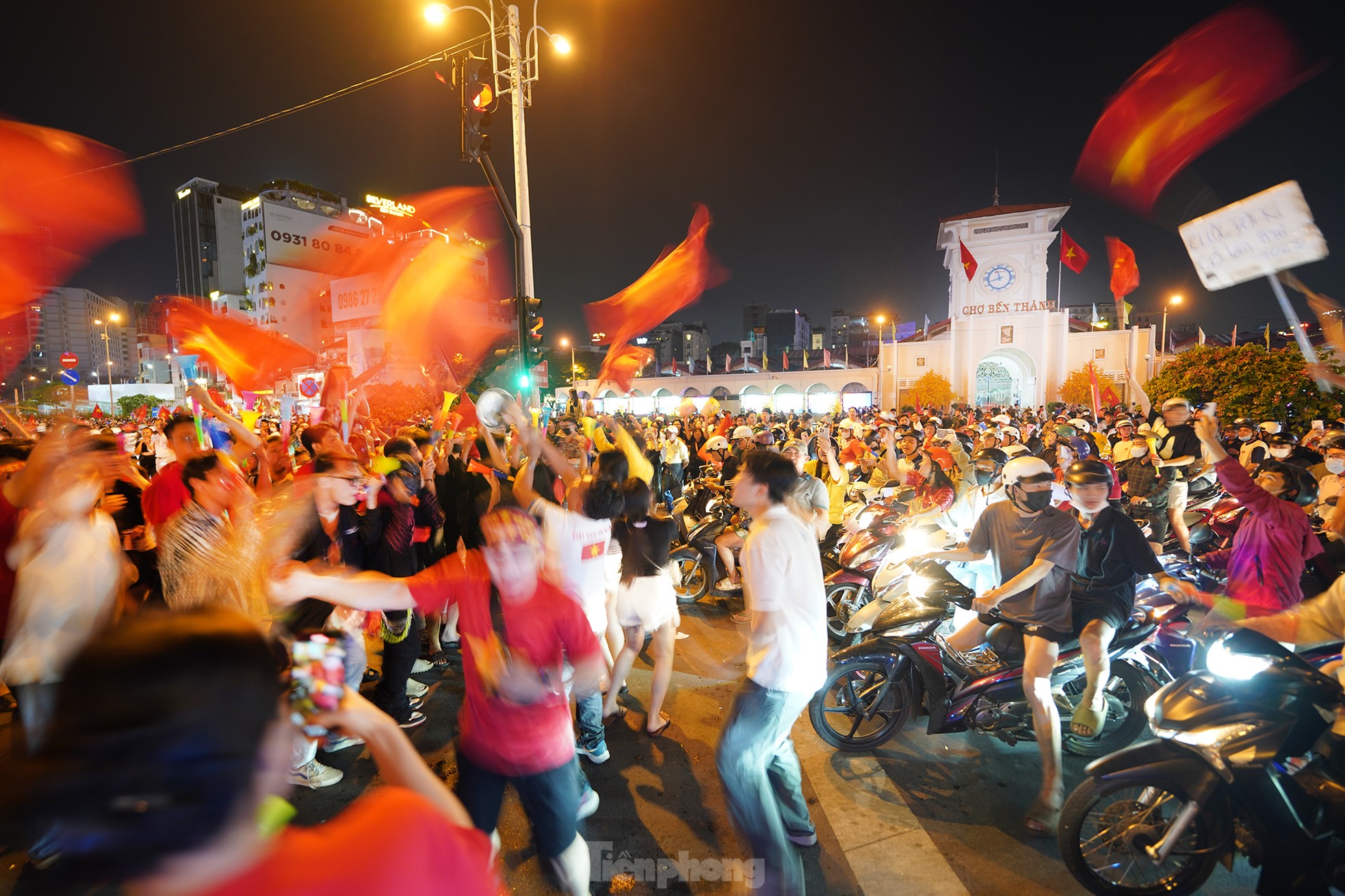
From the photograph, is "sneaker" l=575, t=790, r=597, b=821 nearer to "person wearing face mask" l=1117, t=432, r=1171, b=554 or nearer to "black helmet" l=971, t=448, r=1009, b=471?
"black helmet" l=971, t=448, r=1009, b=471

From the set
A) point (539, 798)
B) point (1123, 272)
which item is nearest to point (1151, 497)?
point (539, 798)

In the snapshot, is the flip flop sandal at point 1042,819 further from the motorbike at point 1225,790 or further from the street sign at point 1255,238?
the street sign at point 1255,238

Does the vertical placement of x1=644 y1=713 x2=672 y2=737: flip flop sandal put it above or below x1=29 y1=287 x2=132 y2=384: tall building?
below

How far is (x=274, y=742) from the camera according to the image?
3.51 feet

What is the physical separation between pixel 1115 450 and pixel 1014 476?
761 cm

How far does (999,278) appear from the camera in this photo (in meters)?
55.9

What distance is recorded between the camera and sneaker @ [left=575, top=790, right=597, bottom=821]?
141 inches

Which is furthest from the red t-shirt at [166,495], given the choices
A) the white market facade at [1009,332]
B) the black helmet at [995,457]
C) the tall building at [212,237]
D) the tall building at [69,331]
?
the tall building at [212,237]

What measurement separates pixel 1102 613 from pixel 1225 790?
1.14 m

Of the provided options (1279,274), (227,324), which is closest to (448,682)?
(1279,274)

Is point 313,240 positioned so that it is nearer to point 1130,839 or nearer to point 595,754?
point 595,754

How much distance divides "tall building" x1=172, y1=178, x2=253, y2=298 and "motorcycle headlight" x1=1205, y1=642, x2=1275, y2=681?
118 metres

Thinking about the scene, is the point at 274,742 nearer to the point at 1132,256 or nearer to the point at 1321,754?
the point at 1321,754

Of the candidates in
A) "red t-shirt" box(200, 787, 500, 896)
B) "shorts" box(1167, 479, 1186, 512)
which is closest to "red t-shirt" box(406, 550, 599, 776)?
"red t-shirt" box(200, 787, 500, 896)
